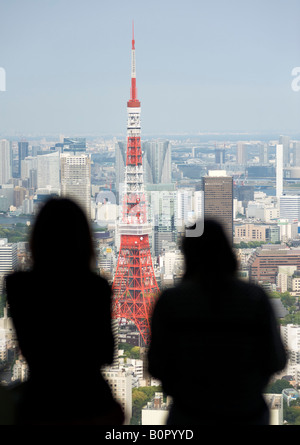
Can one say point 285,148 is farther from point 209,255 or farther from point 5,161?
point 209,255

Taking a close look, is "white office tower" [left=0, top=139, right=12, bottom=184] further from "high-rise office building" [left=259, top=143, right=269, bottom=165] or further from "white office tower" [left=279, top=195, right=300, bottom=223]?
"white office tower" [left=279, top=195, right=300, bottom=223]

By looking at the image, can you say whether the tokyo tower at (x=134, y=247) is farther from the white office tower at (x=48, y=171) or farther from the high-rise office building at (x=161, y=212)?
the white office tower at (x=48, y=171)

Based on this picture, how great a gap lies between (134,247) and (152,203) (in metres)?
1.25

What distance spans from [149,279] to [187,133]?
2526mm

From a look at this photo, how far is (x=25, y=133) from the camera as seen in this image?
4719mm

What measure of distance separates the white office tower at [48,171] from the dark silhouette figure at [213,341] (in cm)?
390

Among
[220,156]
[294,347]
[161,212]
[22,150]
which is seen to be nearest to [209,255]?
[22,150]

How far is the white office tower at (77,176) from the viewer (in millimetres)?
5363

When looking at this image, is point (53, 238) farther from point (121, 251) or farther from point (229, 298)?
point (121, 251)

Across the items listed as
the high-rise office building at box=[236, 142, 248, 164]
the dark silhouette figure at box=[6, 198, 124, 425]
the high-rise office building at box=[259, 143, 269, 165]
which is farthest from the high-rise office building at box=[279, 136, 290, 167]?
the dark silhouette figure at box=[6, 198, 124, 425]

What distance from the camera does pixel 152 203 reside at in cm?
736
